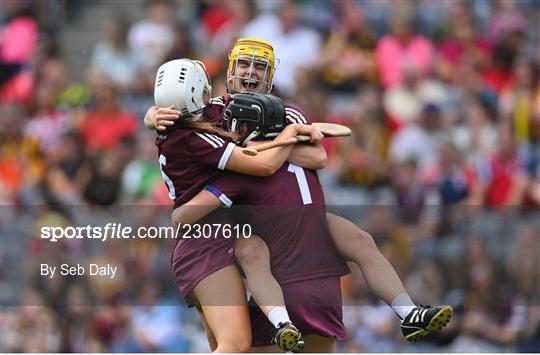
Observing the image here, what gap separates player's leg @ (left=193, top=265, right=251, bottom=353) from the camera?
7652 millimetres

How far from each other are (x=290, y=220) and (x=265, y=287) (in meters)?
0.39

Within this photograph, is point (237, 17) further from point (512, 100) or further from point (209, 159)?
point (209, 159)

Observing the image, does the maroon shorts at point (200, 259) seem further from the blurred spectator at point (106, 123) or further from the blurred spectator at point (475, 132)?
the blurred spectator at point (106, 123)

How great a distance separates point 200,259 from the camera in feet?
25.9

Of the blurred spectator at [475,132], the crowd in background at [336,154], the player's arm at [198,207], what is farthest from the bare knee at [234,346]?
the blurred spectator at [475,132]

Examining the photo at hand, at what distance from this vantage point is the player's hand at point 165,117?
7752 mm

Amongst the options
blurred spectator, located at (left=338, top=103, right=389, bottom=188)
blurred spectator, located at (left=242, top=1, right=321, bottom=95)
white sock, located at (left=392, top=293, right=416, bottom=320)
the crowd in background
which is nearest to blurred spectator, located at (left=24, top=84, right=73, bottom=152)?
the crowd in background

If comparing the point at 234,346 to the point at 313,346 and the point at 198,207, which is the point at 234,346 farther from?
the point at 198,207

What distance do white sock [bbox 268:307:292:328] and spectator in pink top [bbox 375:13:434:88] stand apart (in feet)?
20.3

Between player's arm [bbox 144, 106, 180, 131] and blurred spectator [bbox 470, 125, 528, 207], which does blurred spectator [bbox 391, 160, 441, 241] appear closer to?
blurred spectator [bbox 470, 125, 528, 207]

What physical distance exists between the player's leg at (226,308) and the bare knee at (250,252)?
0.21ft

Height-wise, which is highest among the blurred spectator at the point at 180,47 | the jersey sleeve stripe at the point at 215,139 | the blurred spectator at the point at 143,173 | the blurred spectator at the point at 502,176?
the jersey sleeve stripe at the point at 215,139

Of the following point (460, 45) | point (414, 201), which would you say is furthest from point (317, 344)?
point (460, 45)

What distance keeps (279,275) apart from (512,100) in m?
5.83
